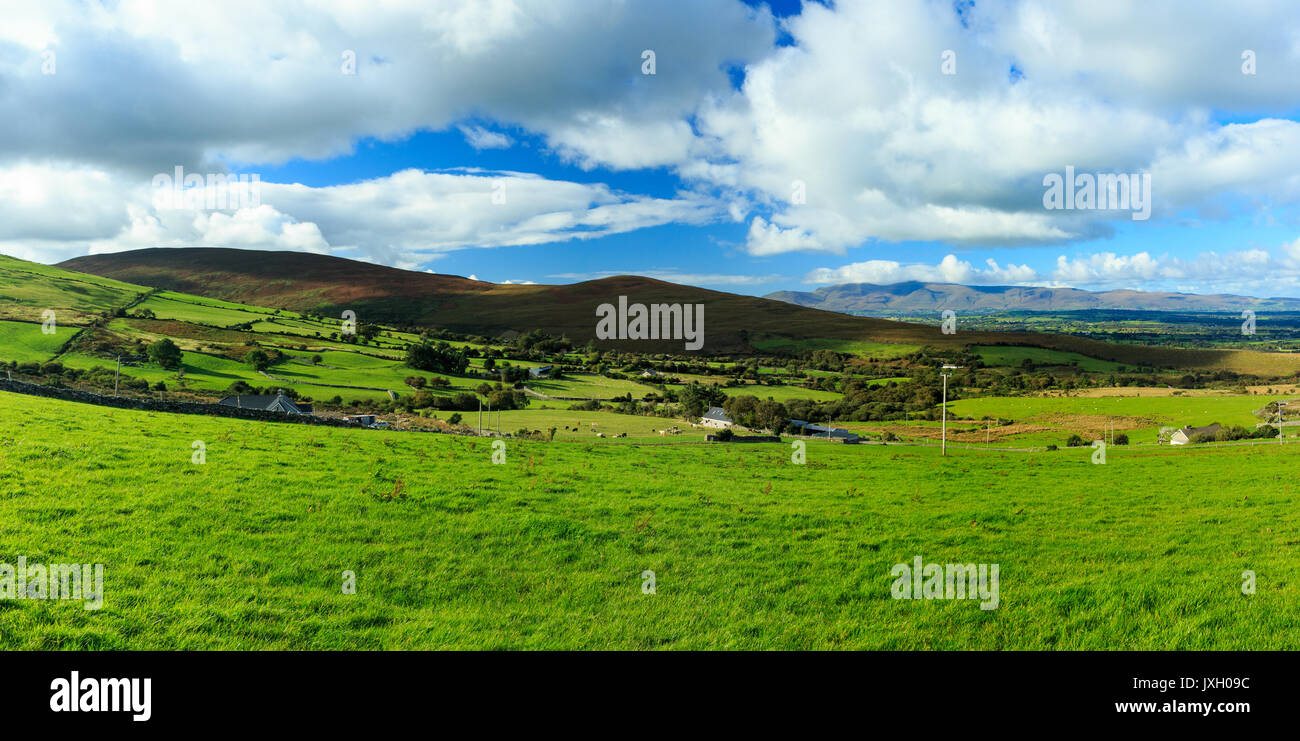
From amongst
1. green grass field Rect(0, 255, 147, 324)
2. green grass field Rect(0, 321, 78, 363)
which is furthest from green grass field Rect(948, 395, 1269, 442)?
green grass field Rect(0, 255, 147, 324)

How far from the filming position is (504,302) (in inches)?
5502

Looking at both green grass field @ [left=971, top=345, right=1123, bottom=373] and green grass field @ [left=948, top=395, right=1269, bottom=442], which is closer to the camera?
green grass field @ [left=948, top=395, right=1269, bottom=442]

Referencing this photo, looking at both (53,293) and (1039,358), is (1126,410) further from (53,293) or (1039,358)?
(53,293)

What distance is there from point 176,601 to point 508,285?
163 metres

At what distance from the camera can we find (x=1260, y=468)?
61.1ft

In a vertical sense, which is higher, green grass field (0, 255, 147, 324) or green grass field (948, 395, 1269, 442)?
green grass field (0, 255, 147, 324)

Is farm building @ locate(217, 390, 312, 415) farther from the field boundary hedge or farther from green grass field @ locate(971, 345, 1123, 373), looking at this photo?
green grass field @ locate(971, 345, 1123, 373)

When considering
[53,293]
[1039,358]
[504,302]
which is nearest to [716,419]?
[1039,358]

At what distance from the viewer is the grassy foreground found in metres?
6.06

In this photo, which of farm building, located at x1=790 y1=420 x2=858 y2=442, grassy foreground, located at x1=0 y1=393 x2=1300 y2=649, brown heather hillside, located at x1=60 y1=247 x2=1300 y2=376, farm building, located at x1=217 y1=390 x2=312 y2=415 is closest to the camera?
Result: grassy foreground, located at x1=0 y1=393 x2=1300 y2=649

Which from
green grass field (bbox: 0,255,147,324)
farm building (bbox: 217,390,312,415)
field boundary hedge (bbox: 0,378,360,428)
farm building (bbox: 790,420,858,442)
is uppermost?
green grass field (bbox: 0,255,147,324)

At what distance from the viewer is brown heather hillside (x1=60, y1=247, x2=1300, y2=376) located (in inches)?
3590

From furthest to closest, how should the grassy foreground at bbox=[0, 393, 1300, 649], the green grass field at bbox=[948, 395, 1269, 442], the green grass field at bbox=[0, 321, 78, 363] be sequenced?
1. the green grass field at bbox=[0, 321, 78, 363]
2. the green grass field at bbox=[948, 395, 1269, 442]
3. the grassy foreground at bbox=[0, 393, 1300, 649]

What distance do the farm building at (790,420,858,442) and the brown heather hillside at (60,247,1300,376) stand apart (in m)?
51.9
